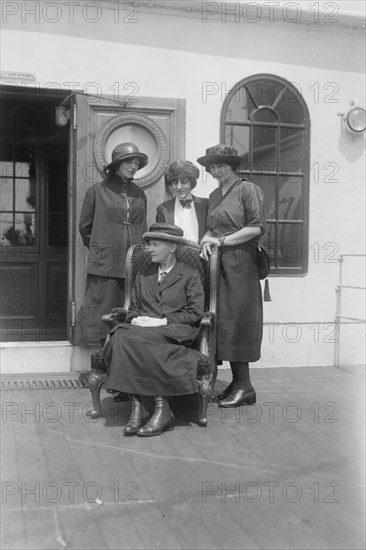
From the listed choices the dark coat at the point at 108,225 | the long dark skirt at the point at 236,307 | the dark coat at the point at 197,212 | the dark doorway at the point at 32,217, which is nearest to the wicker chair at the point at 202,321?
the long dark skirt at the point at 236,307

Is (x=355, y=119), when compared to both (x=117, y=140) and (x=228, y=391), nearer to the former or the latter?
(x=117, y=140)

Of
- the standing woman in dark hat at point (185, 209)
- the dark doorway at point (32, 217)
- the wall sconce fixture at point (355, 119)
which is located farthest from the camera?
the dark doorway at point (32, 217)

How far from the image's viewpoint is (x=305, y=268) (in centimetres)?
706

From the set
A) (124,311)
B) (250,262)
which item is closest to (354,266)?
(250,262)

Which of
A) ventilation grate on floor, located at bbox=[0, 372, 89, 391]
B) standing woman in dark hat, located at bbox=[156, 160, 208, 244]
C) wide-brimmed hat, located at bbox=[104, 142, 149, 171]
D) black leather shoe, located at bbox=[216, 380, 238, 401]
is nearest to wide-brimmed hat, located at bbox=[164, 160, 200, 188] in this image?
standing woman in dark hat, located at bbox=[156, 160, 208, 244]

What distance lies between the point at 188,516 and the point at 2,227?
5695 millimetres

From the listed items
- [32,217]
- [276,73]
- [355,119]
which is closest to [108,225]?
[276,73]

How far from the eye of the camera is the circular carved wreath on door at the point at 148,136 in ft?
20.8

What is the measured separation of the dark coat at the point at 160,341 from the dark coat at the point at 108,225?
29.6 inches

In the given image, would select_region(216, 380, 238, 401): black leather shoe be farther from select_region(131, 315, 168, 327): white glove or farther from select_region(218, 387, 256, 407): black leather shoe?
select_region(131, 315, 168, 327): white glove

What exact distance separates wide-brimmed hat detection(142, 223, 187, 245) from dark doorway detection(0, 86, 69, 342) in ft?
11.8

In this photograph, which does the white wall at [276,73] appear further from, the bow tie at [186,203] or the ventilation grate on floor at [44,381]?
the ventilation grate on floor at [44,381]

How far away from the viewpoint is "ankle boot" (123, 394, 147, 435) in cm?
455

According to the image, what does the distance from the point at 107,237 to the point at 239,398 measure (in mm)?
1800
